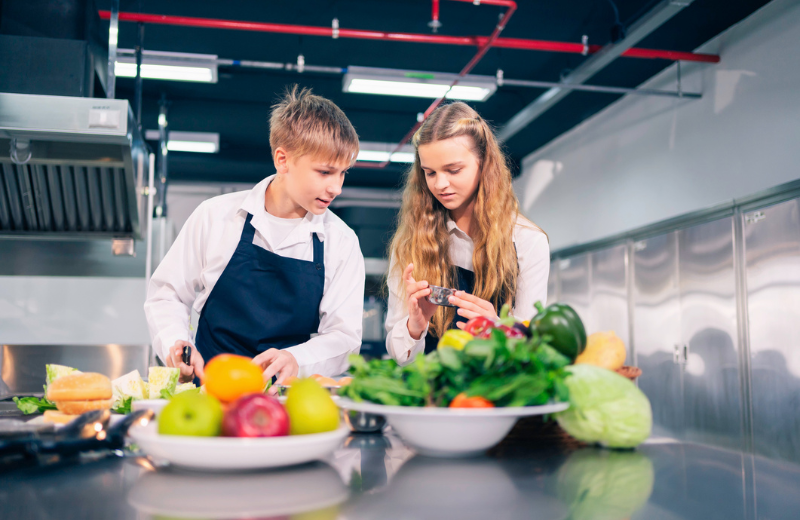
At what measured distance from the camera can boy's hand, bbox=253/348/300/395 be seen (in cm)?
145

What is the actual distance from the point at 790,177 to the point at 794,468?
345 cm

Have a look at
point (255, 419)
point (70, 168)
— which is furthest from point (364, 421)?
point (70, 168)

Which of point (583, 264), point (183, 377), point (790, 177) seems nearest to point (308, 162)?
point (183, 377)

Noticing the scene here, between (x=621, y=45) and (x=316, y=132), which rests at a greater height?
(x=621, y=45)

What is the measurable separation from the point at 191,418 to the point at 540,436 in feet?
1.87

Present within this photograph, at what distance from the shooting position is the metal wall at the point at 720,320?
3492 millimetres

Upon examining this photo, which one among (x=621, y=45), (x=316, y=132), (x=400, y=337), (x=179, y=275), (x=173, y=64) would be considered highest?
(x=621, y=45)

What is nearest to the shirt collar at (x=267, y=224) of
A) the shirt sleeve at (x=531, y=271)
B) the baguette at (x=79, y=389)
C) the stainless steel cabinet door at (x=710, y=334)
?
the shirt sleeve at (x=531, y=271)

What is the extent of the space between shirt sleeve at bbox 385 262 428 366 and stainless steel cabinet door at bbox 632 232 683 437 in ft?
10.6

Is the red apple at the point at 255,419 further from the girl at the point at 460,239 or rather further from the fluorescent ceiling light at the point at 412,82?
the fluorescent ceiling light at the point at 412,82

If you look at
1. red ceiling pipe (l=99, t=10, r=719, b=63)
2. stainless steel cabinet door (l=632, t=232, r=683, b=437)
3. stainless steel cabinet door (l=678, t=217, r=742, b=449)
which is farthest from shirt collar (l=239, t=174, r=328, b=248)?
stainless steel cabinet door (l=632, t=232, r=683, b=437)

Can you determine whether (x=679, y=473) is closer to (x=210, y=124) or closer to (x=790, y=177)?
(x=790, y=177)

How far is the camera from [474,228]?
193 centimetres

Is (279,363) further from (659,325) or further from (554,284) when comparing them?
(554,284)
